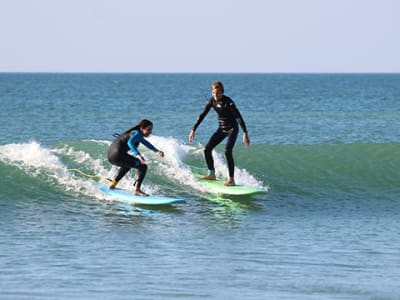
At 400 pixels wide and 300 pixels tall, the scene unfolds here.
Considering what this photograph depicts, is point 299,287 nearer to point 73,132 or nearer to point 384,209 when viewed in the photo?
point 384,209

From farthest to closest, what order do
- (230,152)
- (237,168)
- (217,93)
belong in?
1. (237,168)
2. (230,152)
3. (217,93)

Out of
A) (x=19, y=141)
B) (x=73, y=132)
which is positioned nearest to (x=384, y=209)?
(x=19, y=141)

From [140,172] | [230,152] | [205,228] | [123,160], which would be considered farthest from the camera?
[230,152]

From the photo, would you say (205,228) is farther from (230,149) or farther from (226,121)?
(226,121)

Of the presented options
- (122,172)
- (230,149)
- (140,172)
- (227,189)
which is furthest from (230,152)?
(122,172)

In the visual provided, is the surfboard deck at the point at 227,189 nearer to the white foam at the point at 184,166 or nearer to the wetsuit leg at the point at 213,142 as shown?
the white foam at the point at 184,166

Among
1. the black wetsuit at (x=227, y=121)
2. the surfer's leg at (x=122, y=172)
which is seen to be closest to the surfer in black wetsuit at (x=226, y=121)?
the black wetsuit at (x=227, y=121)

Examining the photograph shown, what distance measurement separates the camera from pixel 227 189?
1409 centimetres

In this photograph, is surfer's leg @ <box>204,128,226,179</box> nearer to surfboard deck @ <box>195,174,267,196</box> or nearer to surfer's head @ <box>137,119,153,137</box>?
surfboard deck @ <box>195,174,267,196</box>

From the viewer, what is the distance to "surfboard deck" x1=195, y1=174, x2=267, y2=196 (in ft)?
45.4

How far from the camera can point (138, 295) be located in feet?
26.7

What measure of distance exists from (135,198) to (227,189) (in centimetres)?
179

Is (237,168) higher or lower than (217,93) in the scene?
lower

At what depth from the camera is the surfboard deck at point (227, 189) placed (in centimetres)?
1384
